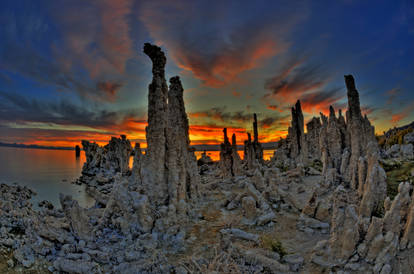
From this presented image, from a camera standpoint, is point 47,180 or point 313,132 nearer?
point 47,180

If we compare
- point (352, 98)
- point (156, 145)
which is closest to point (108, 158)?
point (156, 145)

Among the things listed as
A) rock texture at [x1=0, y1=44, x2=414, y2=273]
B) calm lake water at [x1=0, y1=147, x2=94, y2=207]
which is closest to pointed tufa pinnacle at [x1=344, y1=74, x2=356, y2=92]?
rock texture at [x1=0, y1=44, x2=414, y2=273]

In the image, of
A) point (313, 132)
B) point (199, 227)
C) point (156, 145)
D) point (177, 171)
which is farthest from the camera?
point (313, 132)

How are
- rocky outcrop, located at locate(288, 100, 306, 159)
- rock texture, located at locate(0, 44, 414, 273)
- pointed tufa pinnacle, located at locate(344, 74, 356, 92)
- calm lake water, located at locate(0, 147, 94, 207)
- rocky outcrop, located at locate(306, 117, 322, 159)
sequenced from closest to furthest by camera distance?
rock texture, located at locate(0, 44, 414, 273) → pointed tufa pinnacle, located at locate(344, 74, 356, 92) → calm lake water, located at locate(0, 147, 94, 207) → rocky outcrop, located at locate(288, 100, 306, 159) → rocky outcrop, located at locate(306, 117, 322, 159)

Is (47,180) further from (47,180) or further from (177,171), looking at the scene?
(177,171)

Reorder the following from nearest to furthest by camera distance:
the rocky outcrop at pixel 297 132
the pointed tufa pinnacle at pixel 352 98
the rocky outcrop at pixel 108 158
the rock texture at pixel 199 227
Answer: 1. the rock texture at pixel 199 227
2. the pointed tufa pinnacle at pixel 352 98
3. the rocky outcrop at pixel 297 132
4. the rocky outcrop at pixel 108 158

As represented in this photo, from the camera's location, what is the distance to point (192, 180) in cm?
1714

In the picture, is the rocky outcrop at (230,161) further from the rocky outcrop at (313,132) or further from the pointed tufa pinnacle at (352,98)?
the rocky outcrop at (313,132)

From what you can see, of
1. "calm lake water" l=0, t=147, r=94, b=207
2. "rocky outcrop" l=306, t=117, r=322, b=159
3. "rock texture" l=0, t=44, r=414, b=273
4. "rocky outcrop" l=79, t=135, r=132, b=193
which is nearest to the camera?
"rock texture" l=0, t=44, r=414, b=273

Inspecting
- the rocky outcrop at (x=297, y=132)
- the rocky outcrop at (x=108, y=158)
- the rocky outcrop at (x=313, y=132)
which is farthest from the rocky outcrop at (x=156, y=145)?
the rocky outcrop at (x=108, y=158)

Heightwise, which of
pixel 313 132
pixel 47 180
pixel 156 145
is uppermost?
pixel 313 132

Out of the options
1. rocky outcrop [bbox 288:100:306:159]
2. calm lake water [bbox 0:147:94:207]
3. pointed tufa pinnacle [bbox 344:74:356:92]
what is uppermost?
pointed tufa pinnacle [bbox 344:74:356:92]

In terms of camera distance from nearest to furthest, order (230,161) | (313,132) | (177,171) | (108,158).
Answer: (177,171), (230,161), (313,132), (108,158)

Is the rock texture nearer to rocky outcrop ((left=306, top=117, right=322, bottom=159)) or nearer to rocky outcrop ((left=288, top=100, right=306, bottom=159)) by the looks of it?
rocky outcrop ((left=288, top=100, right=306, bottom=159))
